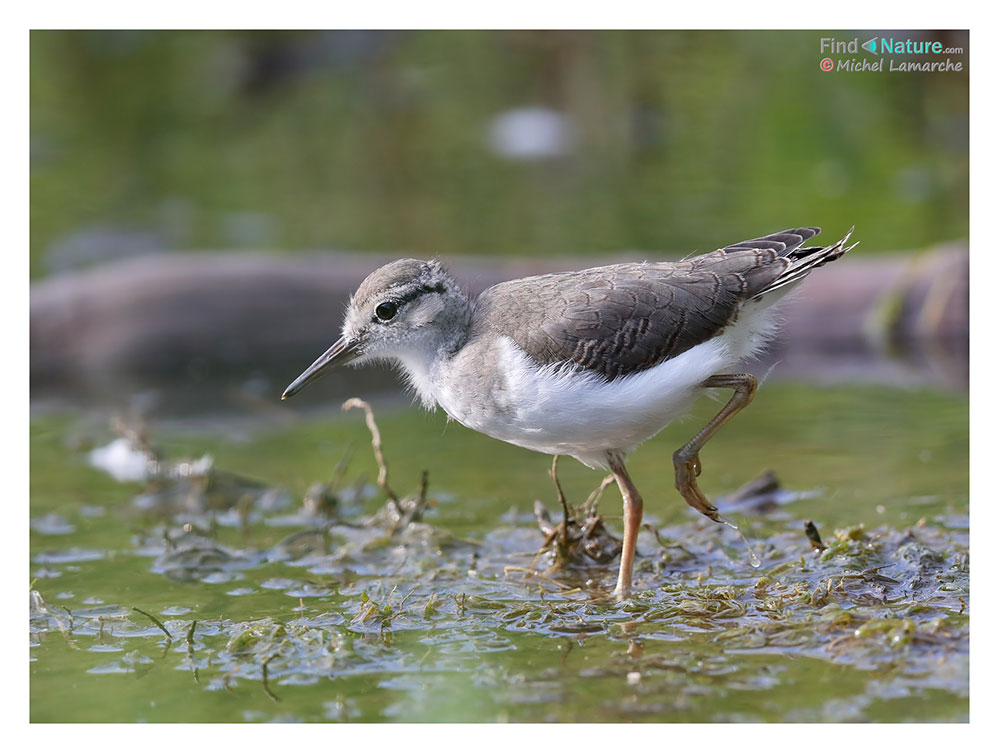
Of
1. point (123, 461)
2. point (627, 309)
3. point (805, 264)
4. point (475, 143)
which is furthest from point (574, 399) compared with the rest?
point (475, 143)

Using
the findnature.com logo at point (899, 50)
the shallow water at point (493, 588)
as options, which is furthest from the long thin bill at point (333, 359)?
the findnature.com logo at point (899, 50)

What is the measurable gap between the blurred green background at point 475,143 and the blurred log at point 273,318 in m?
1.29

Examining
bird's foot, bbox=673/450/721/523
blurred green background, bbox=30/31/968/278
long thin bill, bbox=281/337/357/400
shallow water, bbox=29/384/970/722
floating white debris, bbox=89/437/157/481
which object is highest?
blurred green background, bbox=30/31/968/278

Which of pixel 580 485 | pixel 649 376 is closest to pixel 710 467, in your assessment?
pixel 580 485

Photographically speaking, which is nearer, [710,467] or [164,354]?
[710,467]

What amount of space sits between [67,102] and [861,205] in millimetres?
9248

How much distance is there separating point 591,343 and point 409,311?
1.00 m

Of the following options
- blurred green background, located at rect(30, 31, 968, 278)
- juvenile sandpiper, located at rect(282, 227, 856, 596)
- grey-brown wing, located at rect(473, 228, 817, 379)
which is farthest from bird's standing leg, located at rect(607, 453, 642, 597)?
blurred green background, located at rect(30, 31, 968, 278)

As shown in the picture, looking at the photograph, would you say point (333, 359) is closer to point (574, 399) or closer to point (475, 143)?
point (574, 399)

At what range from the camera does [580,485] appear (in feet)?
26.9

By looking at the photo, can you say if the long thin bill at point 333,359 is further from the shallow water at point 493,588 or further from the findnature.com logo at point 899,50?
the findnature.com logo at point 899,50

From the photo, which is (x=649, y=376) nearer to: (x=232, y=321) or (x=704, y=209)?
(x=232, y=321)

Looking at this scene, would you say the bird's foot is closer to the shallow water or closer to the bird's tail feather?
the shallow water

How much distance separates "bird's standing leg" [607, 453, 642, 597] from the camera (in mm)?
6191
